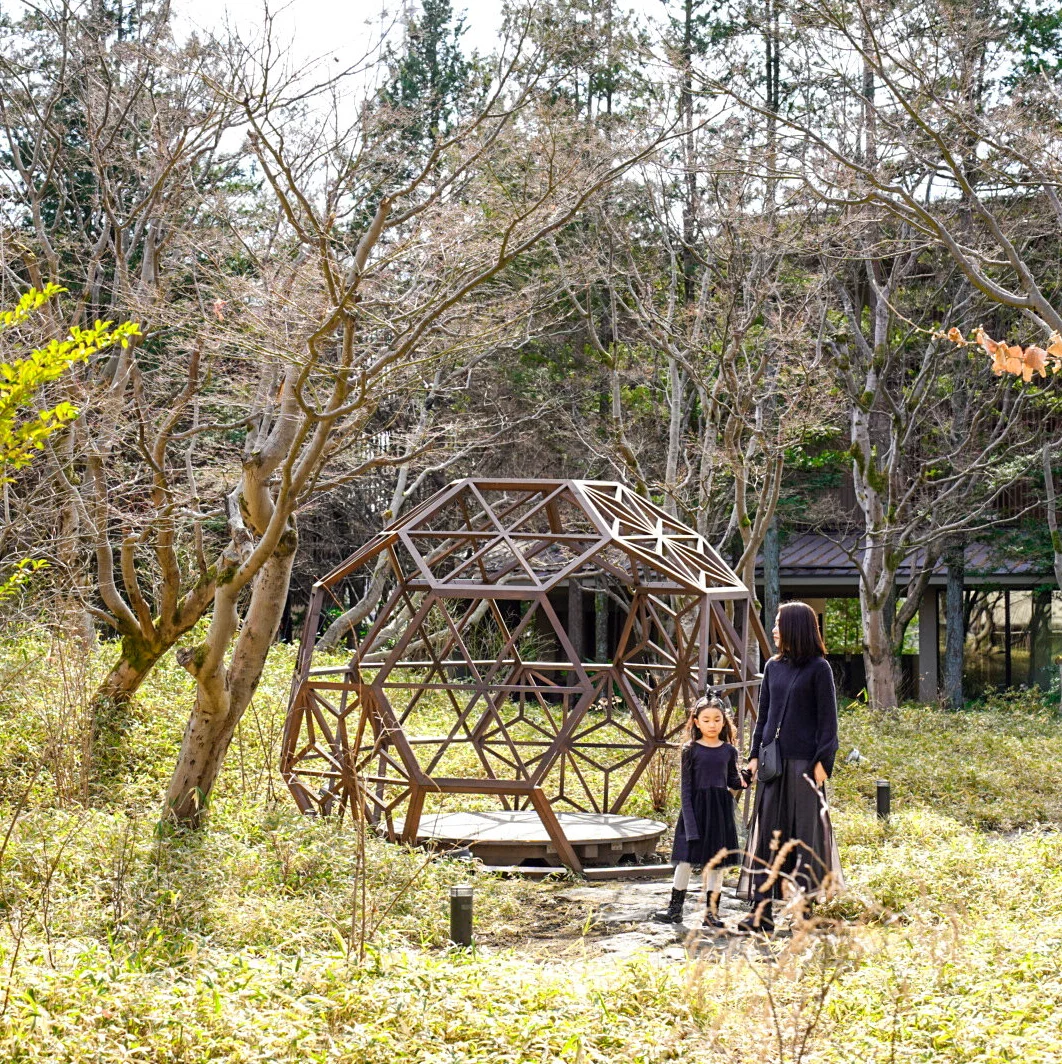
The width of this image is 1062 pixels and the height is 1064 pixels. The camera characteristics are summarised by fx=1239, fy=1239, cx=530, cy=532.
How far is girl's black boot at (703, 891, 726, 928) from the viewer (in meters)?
6.21

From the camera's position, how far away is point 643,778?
11461 millimetres

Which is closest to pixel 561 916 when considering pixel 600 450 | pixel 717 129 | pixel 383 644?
pixel 717 129

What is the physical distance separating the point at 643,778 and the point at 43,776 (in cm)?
522

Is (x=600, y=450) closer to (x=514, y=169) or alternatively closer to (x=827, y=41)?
(x=514, y=169)

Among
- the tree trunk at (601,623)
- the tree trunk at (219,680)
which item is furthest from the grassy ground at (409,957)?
the tree trunk at (601,623)

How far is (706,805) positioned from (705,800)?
1.1 inches

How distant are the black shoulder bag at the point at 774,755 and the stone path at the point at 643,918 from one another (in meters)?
0.70

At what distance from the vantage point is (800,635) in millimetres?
6250

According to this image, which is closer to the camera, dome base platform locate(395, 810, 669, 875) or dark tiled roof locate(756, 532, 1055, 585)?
dome base platform locate(395, 810, 669, 875)

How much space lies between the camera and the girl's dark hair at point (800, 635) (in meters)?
6.25

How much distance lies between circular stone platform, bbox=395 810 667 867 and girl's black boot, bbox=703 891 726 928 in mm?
1789

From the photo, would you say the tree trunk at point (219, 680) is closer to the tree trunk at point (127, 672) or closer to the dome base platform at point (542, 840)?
the dome base platform at point (542, 840)

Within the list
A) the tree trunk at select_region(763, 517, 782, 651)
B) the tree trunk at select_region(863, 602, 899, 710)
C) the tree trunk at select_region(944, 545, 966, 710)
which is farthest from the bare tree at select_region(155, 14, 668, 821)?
the tree trunk at select_region(944, 545, 966, 710)

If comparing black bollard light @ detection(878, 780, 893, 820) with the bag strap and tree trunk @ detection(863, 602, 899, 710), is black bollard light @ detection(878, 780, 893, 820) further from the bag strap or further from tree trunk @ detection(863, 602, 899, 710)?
tree trunk @ detection(863, 602, 899, 710)
